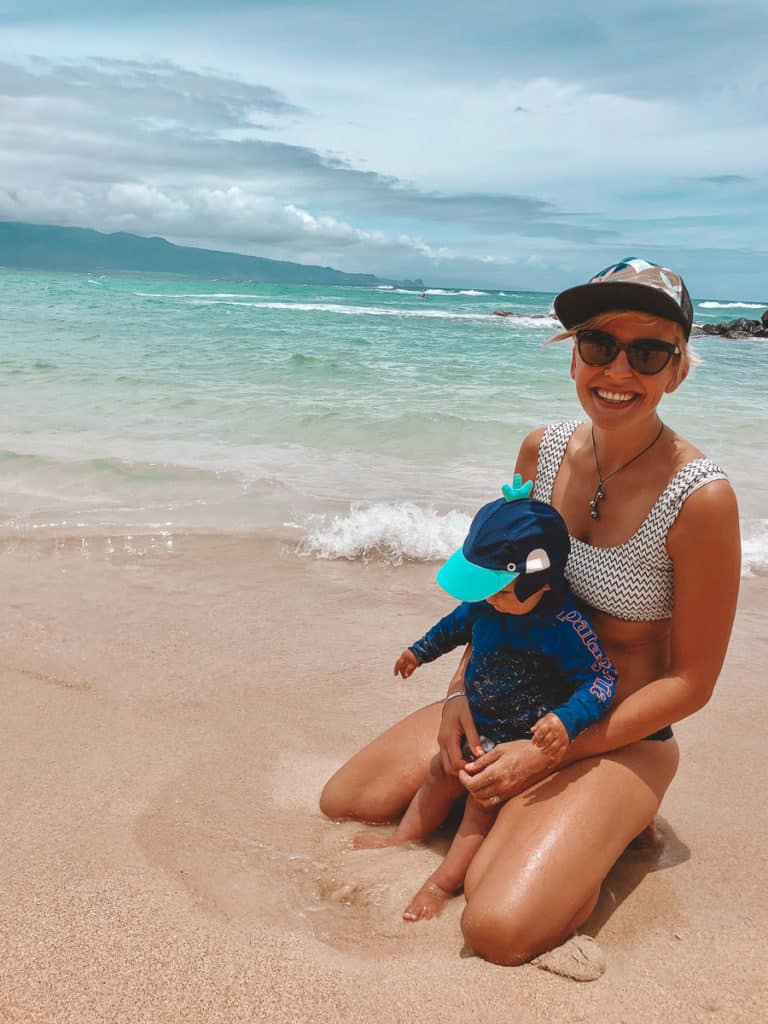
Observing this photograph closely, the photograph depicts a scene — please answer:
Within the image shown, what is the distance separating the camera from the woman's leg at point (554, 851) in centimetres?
229

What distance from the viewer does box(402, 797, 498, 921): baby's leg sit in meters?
2.51

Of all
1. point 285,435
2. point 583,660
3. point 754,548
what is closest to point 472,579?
point 583,660

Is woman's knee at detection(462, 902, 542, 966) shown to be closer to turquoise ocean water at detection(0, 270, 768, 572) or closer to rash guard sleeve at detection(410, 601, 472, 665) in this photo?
rash guard sleeve at detection(410, 601, 472, 665)

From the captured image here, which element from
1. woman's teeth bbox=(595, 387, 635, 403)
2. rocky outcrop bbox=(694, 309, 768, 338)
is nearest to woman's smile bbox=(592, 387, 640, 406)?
woman's teeth bbox=(595, 387, 635, 403)

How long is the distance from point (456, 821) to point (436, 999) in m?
0.88

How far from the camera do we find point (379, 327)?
3069 cm

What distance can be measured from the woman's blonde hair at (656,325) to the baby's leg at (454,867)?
4.75ft

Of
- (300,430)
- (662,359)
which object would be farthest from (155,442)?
(662,359)

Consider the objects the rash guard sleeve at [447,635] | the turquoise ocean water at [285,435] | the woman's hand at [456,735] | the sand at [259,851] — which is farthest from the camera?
the turquoise ocean water at [285,435]

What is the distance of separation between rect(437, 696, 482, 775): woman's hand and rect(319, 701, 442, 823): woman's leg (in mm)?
269

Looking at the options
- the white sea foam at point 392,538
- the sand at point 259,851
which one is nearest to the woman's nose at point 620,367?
the sand at point 259,851

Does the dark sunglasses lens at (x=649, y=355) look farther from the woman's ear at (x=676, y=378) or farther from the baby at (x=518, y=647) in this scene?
the baby at (x=518, y=647)

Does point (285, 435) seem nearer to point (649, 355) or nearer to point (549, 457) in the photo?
point (549, 457)

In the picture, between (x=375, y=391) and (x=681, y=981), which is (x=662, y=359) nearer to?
(x=681, y=981)
